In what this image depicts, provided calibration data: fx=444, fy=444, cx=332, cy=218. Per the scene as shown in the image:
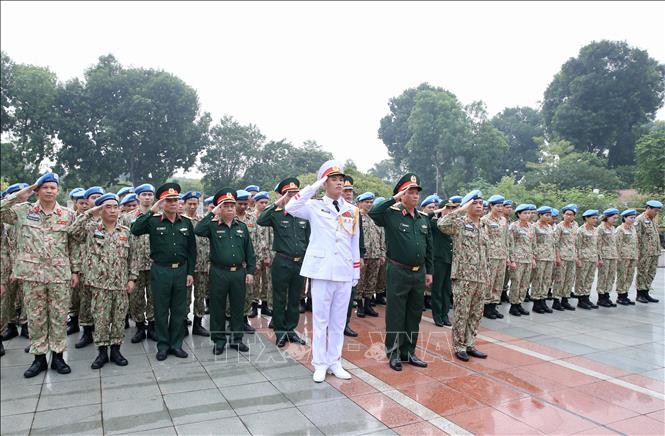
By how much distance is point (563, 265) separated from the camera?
7871 millimetres

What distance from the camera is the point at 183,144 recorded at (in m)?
29.4

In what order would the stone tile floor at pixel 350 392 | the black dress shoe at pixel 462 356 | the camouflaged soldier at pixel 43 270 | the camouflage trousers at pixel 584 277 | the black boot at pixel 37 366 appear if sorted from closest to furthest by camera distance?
1. the stone tile floor at pixel 350 392
2. the black boot at pixel 37 366
3. the camouflaged soldier at pixel 43 270
4. the black dress shoe at pixel 462 356
5. the camouflage trousers at pixel 584 277

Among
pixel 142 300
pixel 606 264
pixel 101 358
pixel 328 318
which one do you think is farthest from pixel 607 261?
pixel 101 358

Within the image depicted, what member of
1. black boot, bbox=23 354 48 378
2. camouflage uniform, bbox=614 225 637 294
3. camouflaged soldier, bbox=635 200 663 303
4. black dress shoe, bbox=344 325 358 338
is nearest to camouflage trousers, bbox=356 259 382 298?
black dress shoe, bbox=344 325 358 338

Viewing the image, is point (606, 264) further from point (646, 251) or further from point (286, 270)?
point (286, 270)

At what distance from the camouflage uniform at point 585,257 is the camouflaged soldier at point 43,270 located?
798 centimetres

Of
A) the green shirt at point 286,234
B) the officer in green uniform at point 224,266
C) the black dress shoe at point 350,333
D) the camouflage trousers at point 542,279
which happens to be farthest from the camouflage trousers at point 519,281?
the officer in green uniform at point 224,266

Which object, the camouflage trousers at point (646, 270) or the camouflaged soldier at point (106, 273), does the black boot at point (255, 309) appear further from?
the camouflage trousers at point (646, 270)

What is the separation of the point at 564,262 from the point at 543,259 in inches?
21.8

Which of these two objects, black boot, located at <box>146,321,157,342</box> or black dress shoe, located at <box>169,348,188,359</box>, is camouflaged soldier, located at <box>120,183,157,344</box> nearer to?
black boot, located at <box>146,321,157,342</box>

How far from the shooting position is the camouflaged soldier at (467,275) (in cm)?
484

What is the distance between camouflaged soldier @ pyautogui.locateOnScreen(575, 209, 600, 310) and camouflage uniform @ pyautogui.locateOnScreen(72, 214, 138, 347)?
24.2ft

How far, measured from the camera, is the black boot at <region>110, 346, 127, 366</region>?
446 centimetres

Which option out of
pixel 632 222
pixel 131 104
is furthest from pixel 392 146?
pixel 632 222
